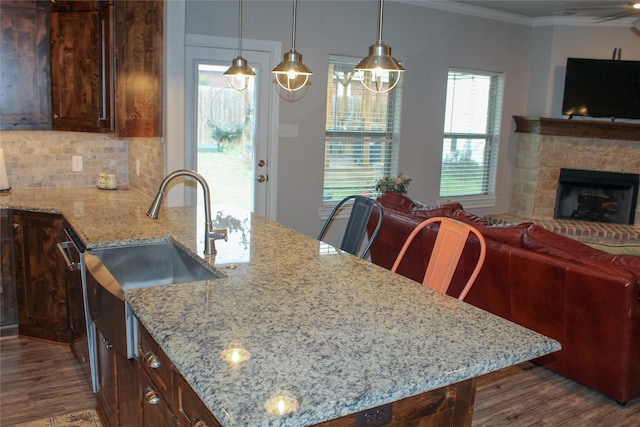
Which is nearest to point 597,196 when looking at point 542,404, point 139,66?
point 542,404

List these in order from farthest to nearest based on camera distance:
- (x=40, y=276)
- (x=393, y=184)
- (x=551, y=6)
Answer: (x=551, y=6)
(x=393, y=184)
(x=40, y=276)

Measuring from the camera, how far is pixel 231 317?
168 centimetres

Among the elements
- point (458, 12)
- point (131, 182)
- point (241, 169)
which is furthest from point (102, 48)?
point (458, 12)

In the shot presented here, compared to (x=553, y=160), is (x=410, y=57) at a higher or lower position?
higher

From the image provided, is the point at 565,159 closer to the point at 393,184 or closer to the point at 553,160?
the point at 553,160

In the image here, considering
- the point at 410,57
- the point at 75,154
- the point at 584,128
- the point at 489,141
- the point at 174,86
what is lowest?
the point at 75,154

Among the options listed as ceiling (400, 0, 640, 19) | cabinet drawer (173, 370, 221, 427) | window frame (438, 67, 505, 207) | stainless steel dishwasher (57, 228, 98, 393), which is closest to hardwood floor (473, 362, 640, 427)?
cabinet drawer (173, 370, 221, 427)

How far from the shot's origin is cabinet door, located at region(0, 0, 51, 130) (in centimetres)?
380

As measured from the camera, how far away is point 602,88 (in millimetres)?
6707

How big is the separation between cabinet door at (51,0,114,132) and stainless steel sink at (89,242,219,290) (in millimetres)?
1418

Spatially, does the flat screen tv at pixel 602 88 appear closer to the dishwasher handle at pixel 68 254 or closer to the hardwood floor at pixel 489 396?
the hardwood floor at pixel 489 396

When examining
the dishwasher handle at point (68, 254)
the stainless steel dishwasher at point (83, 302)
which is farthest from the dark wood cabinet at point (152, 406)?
the dishwasher handle at point (68, 254)

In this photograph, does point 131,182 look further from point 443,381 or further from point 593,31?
point 593,31

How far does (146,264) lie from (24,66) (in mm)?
2137
